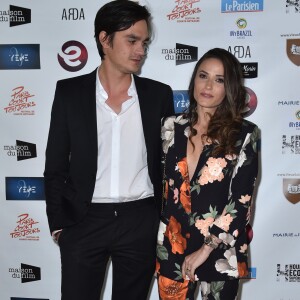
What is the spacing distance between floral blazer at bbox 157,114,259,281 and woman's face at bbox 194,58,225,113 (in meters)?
Answer: 0.17

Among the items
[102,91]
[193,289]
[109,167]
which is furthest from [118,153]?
[193,289]

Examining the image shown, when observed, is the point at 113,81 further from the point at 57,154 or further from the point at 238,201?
the point at 238,201

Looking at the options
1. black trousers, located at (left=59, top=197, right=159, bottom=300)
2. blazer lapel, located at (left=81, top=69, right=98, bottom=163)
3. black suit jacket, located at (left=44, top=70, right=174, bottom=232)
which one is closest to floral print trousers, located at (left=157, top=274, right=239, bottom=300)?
black trousers, located at (left=59, top=197, right=159, bottom=300)

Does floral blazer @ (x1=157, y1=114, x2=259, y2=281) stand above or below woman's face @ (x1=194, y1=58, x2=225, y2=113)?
below

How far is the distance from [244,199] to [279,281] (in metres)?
1.35

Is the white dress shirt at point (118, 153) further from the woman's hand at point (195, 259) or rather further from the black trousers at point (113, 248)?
the woman's hand at point (195, 259)

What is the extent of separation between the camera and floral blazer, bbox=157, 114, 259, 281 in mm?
1793

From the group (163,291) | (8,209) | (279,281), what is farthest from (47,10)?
(279,281)

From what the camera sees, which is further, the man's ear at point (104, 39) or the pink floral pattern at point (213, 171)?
the man's ear at point (104, 39)

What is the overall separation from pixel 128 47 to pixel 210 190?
0.75m

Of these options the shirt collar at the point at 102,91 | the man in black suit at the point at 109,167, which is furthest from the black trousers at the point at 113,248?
the shirt collar at the point at 102,91

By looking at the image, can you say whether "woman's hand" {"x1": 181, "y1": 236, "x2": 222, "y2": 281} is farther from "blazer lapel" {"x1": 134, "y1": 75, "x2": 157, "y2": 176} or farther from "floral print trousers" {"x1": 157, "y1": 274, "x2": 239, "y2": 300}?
"blazer lapel" {"x1": 134, "y1": 75, "x2": 157, "y2": 176}

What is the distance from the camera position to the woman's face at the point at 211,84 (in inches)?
74.4

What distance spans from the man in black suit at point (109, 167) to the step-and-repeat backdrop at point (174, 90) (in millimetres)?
753
